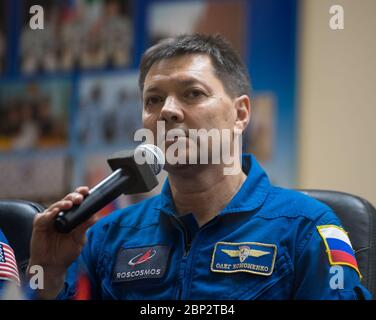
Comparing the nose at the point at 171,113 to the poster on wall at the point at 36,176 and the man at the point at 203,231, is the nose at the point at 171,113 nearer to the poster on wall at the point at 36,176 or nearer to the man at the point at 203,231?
the man at the point at 203,231

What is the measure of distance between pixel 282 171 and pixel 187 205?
3.32 feet

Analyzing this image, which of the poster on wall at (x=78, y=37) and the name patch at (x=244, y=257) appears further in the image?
the poster on wall at (x=78, y=37)

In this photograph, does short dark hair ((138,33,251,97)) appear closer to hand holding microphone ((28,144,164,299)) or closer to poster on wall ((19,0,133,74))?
hand holding microphone ((28,144,164,299))

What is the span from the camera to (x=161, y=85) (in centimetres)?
128

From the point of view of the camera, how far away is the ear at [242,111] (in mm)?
1395

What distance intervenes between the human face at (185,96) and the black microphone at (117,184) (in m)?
0.23

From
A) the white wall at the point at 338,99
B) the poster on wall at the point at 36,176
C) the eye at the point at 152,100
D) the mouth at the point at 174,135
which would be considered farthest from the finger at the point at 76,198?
the poster on wall at the point at 36,176

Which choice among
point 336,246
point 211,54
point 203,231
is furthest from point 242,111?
point 336,246

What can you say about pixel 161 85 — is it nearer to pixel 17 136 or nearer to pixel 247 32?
pixel 247 32

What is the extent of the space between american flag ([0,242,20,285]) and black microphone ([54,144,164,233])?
36 centimetres

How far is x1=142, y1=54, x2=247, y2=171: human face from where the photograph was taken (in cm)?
124

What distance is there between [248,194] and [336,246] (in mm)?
269

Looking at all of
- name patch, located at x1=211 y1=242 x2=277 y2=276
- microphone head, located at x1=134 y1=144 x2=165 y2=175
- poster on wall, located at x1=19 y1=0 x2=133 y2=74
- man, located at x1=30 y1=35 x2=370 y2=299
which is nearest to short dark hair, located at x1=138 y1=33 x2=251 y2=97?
man, located at x1=30 y1=35 x2=370 y2=299
